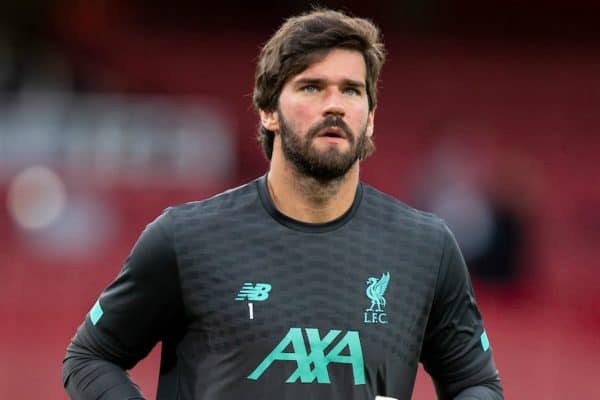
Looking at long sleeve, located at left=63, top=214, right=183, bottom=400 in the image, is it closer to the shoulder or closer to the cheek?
the shoulder

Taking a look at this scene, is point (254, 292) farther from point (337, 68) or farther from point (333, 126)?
point (337, 68)

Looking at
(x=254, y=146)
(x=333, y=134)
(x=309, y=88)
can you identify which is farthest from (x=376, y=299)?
(x=254, y=146)

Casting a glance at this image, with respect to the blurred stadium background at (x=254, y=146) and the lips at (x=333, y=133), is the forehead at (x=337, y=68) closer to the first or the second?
the lips at (x=333, y=133)

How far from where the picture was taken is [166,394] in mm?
2988

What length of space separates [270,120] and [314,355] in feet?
2.12

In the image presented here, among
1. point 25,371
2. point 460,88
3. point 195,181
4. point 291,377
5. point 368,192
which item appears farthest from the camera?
Answer: point 460,88

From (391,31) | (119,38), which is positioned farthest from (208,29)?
(391,31)

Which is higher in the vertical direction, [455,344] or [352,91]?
[352,91]

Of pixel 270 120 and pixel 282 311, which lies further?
pixel 270 120

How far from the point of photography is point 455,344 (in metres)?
3.07

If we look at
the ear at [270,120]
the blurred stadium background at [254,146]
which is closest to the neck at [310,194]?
the ear at [270,120]

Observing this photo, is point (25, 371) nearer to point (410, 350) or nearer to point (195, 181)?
point (195, 181)

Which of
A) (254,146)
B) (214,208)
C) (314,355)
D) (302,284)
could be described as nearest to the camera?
(314,355)

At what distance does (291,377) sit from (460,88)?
8018 millimetres
